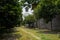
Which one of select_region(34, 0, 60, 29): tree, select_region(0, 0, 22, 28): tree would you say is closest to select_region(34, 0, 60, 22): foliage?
select_region(34, 0, 60, 29): tree

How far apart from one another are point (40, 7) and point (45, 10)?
3.24 ft

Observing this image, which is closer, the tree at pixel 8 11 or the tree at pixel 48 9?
the tree at pixel 8 11

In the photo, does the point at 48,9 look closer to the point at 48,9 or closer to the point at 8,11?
the point at 48,9

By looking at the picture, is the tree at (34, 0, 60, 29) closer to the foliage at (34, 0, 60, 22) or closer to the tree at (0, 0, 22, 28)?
the foliage at (34, 0, 60, 22)

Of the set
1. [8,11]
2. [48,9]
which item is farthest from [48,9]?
[8,11]

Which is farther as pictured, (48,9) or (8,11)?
(48,9)

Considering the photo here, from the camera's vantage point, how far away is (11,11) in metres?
19.5

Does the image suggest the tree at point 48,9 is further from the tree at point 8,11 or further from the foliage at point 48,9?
the tree at point 8,11

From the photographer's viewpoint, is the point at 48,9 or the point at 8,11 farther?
the point at 48,9

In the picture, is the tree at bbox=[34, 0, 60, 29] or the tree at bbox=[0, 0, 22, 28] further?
the tree at bbox=[34, 0, 60, 29]

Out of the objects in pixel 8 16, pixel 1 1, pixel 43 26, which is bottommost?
pixel 43 26

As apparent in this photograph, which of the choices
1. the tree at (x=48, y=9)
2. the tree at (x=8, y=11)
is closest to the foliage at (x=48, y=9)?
the tree at (x=48, y=9)

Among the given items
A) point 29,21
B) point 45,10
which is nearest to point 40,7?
point 45,10

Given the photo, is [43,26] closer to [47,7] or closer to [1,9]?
[47,7]
